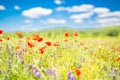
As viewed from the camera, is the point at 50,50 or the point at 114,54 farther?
the point at 114,54

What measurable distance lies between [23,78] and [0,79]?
37 cm

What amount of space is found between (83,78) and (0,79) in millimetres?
1332

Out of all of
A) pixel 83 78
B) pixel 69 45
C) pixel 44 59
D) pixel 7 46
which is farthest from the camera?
pixel 69 45

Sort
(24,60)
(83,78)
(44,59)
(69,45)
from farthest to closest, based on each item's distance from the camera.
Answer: (69,45) < (44,59) < (24,60) < (83,78)

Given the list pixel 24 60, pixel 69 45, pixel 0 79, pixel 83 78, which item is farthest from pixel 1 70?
pixel 69 45

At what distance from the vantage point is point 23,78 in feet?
12.7

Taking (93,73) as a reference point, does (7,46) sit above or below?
above

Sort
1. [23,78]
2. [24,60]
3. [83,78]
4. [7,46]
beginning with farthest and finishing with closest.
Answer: [7,46] → [24,60] → [23,78] → [83,78]

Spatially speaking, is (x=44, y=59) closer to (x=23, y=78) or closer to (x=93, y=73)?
(x=23, y=78)

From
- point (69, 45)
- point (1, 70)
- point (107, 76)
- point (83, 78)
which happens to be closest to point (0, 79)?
point (1, 70)

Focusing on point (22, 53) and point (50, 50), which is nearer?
point (22, 53)

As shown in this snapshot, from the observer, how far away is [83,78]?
355cm

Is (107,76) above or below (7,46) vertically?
below

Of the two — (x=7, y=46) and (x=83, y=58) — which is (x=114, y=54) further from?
(x=7, y=46)
